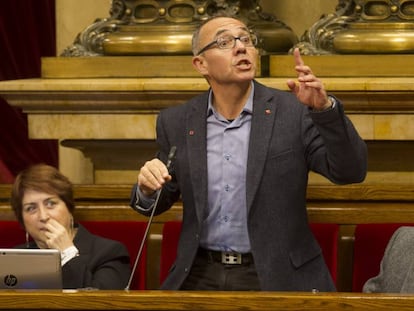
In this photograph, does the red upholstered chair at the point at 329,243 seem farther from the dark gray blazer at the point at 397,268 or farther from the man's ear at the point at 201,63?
the man's ear at the point at 201,63

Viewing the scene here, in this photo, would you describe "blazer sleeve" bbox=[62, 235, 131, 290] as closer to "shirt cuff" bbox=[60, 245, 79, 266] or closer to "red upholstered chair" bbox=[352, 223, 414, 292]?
"shirt cuff" bbox=[60, 245, 79, 266]

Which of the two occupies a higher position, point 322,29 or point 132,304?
point 322,29

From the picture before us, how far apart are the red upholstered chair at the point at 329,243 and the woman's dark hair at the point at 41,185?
71cm

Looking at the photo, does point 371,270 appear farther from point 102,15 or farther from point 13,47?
point 13,47

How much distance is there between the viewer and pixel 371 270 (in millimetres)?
3701

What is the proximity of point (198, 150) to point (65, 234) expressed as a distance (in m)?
0.43

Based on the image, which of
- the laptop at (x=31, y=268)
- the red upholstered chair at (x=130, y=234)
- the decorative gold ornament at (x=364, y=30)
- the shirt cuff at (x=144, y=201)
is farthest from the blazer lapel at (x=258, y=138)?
the decorative gold ornament at (x=364, y=30)

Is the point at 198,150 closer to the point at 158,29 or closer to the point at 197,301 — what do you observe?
the point at 197,301

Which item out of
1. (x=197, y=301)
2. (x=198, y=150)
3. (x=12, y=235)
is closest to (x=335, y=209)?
(x=198, y=150)

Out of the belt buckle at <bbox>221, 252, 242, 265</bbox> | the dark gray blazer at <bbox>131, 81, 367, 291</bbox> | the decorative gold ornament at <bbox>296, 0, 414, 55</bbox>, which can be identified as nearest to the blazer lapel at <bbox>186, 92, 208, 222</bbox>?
the dark gray blazer at <bbox>131, 81, 367, 291</bbox>

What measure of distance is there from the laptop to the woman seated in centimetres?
44

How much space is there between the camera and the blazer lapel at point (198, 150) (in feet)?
A: 11.5

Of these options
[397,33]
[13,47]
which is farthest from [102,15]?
[13,47]

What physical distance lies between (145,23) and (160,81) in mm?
381
